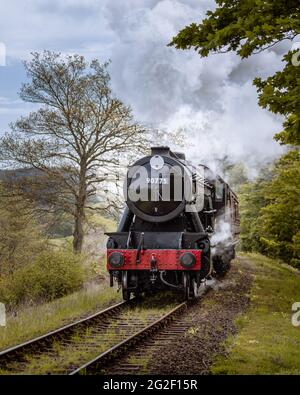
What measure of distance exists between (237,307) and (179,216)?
2533 millimetres

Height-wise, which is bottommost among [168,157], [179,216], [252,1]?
[179,216]

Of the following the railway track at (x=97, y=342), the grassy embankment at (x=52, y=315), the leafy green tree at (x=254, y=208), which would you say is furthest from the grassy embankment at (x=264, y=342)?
the leafy green tree at (x=254, y=208)

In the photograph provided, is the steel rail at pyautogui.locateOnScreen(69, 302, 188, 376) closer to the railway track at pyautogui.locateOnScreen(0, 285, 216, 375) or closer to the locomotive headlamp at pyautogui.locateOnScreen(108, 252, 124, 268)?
the railway track at pyautogui.locateOnScreen(0, 285, 216, 375)

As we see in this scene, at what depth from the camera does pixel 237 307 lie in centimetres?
1122

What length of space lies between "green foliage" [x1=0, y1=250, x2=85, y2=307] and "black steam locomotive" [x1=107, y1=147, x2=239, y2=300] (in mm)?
4883

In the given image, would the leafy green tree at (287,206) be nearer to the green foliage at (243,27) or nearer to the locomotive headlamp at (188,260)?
the locomotive headlamp at (188,260)

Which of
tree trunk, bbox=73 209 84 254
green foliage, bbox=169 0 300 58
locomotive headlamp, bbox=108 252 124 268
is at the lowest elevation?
locomotive headlamp, bbox=108 252 124 268

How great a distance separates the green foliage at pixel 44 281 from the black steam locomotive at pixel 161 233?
16.0 feet

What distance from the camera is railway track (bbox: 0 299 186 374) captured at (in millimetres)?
6688

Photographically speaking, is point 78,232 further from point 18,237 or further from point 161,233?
point 161,233

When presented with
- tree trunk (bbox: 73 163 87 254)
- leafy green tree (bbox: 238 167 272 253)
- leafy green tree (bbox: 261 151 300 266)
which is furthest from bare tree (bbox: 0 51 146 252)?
leafy green tree (bbox: 238 167 272 253)

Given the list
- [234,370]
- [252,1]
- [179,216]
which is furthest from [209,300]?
[252,1]

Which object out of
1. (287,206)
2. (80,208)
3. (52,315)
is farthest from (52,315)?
(80,208)
